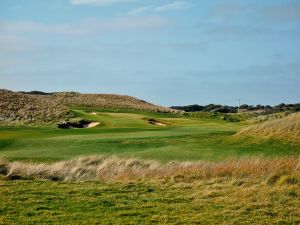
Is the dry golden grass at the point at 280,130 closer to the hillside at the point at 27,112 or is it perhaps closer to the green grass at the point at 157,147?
the green grass at the point at 157,147

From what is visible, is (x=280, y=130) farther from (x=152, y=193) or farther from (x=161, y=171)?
(x=152, y=193)

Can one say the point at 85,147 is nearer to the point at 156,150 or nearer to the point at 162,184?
the point at 156,150

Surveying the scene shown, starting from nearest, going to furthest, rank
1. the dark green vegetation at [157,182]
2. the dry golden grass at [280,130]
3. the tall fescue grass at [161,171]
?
1. the dark green vegetation at [157,182]
2. the tall fescue grass at [161,171]
3. the dry golden grass at [280,130]

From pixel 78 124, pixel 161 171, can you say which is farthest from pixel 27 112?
pixel 161 171

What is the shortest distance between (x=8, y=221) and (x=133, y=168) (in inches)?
339

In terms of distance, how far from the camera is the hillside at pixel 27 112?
56434mm

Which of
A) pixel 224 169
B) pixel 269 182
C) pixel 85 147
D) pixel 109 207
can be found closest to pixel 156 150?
pixel 85 147

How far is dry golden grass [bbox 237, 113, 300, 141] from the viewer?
Result: 94.8 ft

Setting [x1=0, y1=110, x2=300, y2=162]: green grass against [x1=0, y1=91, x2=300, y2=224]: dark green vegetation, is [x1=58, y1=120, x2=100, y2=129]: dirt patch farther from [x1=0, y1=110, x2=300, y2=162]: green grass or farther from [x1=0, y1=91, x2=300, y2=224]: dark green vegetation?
[x1=0, y1=91, x2=300, y2=224]: dark green vegetation

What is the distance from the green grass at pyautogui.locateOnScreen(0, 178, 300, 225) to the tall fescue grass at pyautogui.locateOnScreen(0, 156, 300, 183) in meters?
0.95

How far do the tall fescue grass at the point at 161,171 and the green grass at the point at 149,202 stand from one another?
948mm

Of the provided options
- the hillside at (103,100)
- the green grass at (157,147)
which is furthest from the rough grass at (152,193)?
the hillside at (103,100)

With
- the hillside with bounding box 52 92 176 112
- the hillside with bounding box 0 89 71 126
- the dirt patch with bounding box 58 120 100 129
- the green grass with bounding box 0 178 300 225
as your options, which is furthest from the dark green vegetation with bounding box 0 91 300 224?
the hillside with bounding box 52 92 176 112

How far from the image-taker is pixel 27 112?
62844 mm
